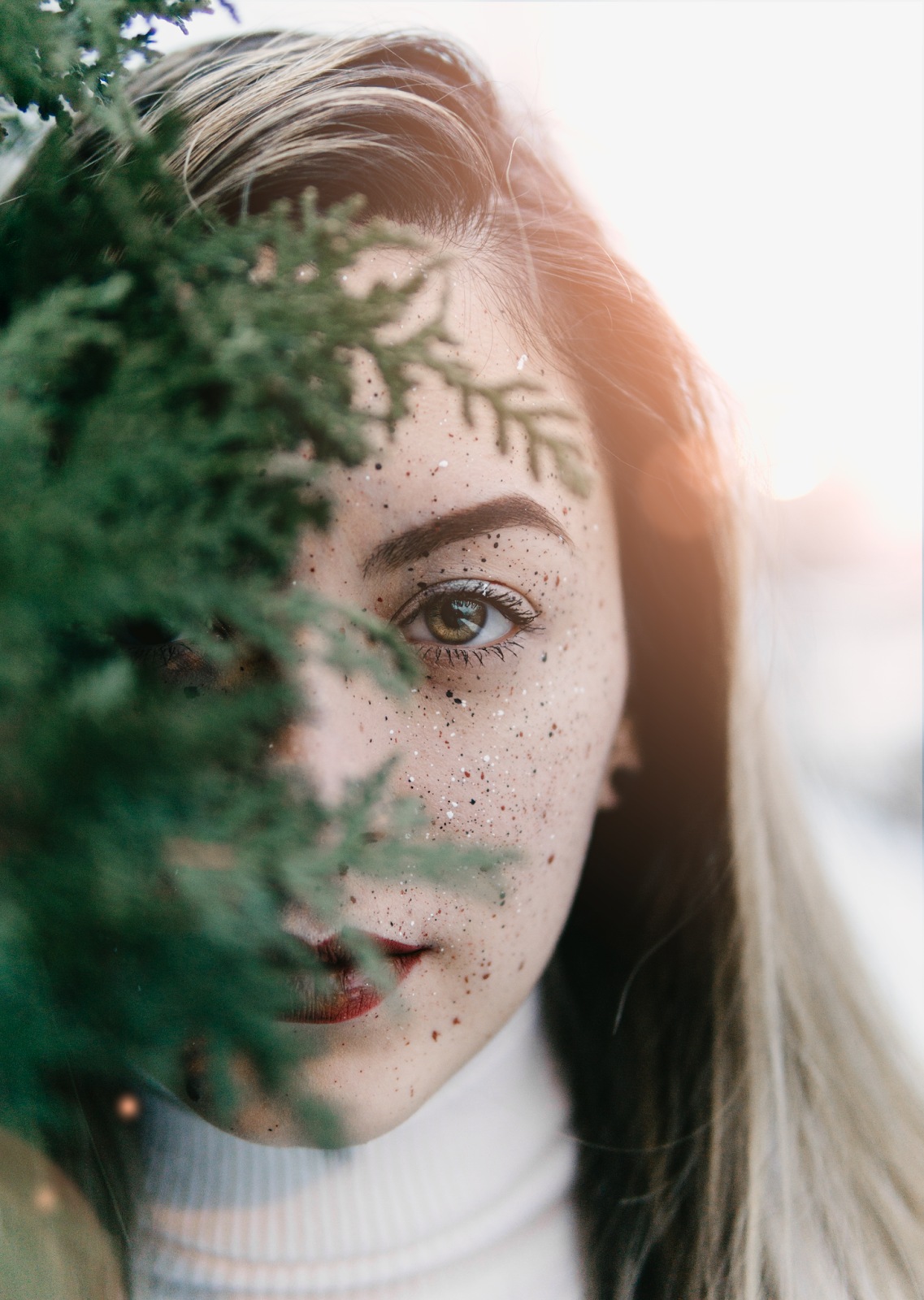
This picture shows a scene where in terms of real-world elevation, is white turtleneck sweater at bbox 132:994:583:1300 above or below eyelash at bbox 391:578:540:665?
below

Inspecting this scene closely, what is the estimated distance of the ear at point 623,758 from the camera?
114 centimetres

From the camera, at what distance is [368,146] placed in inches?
32.5

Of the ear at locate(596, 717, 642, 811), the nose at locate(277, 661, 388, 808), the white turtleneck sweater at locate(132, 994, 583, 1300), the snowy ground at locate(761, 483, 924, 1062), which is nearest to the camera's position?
the nose at locate(277, 661, 388, 808)

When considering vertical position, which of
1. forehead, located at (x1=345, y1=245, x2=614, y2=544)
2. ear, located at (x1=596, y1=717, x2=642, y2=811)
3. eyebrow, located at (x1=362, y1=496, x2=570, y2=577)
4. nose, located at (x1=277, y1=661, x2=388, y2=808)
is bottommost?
ear, located at (x1=596, y1=717, x2=642, y2=811)

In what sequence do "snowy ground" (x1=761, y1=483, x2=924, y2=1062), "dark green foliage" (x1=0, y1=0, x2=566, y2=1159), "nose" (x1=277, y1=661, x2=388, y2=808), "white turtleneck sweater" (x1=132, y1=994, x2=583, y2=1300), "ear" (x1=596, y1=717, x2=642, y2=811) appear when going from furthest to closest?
"snowy ground" (x1=761, y1=483, x2=924, y2=1062)
"ear" (x1=596, y1=717, x2=642, y2=811)
"white turtleneck sweater" (x1=132, y1=994, x2=583, y2=1300)
"nose" (x1=277, y1=661, x2=388, y2=808)
"dark green foliage" (x1=0, y1=0, x2=566, y2=1159)

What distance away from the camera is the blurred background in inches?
45.9

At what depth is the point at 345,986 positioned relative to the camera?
2.46 feet

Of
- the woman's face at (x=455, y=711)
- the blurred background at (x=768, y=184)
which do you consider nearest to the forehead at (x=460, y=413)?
the woman's face at (x=455, y=711)

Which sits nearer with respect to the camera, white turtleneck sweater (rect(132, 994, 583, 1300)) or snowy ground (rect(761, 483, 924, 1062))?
white turtleneck sweater (rect(132, 994, 583, 1300))

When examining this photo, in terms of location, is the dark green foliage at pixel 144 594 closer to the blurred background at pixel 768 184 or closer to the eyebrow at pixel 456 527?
the eyebrow at pixel 456 527

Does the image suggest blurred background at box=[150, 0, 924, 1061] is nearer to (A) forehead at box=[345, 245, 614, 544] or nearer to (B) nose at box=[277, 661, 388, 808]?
(A) forehead at box=[345, 245, 614, 544]

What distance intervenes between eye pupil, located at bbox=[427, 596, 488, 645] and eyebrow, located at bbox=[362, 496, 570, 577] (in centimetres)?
7

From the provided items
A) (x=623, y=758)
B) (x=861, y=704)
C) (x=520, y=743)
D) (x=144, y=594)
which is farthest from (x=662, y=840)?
(x=144, y=594)

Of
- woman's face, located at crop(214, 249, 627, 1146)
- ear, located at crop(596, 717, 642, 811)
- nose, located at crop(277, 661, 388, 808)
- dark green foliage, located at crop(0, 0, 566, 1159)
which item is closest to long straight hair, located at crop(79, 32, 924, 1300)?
ear, located at crop(596, 717, 642, 811)
